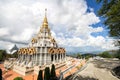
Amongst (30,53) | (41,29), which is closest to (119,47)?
(30,53)

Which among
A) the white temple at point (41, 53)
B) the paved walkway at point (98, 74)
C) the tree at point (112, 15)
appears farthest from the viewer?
the white temple at point (41, 53)

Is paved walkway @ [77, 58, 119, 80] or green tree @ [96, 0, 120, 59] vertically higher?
green tree @ [96, 0, 120, 59]

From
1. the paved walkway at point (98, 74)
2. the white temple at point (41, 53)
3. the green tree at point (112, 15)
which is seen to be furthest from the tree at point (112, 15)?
the white temple at point (41, 53)

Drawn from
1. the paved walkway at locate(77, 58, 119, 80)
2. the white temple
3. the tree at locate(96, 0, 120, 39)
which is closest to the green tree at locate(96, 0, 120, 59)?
the tree at locate(96, 0, 120, 39)

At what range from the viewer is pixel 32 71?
31922 mm

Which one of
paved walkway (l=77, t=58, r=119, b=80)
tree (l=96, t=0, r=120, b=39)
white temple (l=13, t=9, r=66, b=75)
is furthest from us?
white temple (l=13, t=9, r=66, b=75)

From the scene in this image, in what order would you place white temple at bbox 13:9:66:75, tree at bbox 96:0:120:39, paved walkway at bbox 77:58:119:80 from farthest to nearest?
white temple at bbox 13:9:66:75 → paved walkway at bbox 77:58:119:80 → tree at bbox 96:0:120:39

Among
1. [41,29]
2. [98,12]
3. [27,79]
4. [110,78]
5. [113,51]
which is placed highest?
[41,29]

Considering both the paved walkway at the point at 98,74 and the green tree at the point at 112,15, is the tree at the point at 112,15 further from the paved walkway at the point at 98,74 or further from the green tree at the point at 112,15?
the paved walkway at the point at 98,74

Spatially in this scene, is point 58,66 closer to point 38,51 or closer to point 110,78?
point 38,51

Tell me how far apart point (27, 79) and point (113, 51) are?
1862 centimetres

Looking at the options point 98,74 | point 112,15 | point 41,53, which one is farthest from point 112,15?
point 41,53

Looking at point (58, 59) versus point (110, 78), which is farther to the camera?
point (58, 59)

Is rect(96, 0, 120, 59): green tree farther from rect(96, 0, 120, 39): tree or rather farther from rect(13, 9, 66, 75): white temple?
rect(13, 9, 66, 75): white temple
